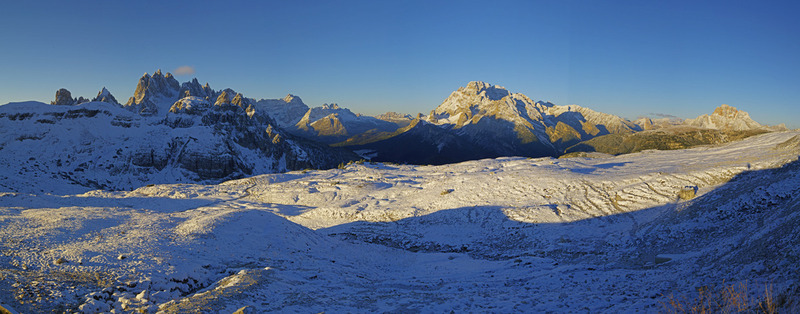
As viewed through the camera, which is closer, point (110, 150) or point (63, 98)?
point (110, 150)

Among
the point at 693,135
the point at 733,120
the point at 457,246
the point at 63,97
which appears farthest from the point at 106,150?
the point at 733,120

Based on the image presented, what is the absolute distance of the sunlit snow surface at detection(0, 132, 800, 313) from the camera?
1275cm

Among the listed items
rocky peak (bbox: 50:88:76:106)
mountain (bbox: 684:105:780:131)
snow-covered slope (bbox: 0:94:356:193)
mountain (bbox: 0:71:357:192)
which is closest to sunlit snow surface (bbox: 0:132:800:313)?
snow-covered slope (bbox: 0:94:356:193)

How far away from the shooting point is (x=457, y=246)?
1160 inches

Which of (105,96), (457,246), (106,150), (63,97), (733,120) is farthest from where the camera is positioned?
(733,120)

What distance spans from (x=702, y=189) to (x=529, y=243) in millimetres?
14615

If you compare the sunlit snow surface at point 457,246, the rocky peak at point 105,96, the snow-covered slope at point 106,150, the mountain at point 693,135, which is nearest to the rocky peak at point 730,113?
the mountain at point 693,135

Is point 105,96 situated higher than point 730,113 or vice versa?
point 105,96

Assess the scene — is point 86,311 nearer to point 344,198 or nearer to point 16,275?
point 16,275

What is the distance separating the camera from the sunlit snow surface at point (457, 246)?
12.8 meters

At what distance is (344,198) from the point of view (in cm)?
4838

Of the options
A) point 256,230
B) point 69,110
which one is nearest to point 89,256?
point 256,230

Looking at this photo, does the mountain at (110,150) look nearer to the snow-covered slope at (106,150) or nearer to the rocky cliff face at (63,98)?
the snow-covered slope at (106,150)

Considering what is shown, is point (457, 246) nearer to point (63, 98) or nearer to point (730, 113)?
point (63, 98)
